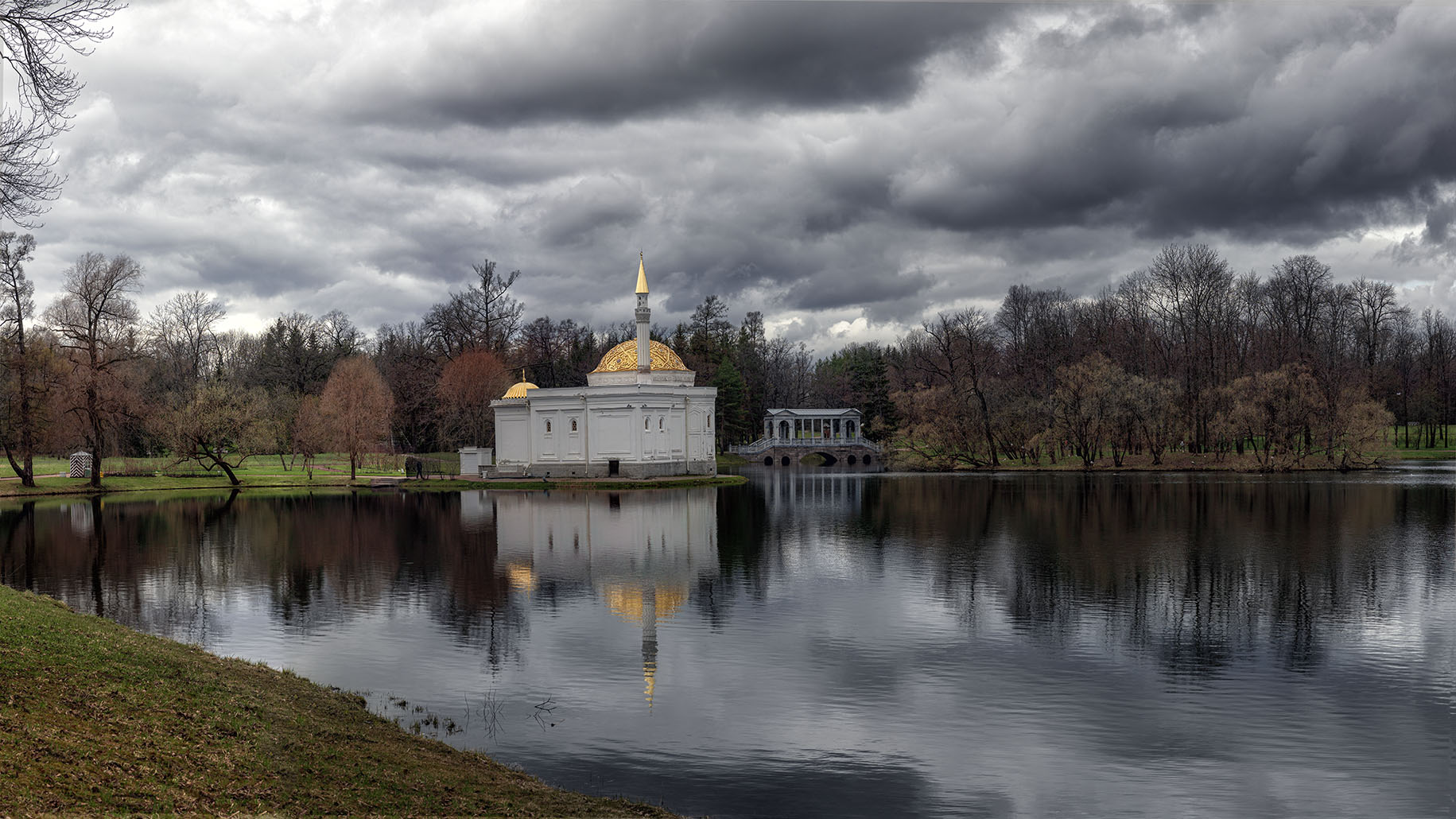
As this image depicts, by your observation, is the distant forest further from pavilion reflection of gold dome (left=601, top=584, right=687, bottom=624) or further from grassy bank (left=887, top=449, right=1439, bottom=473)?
pavilion reflection of gold dome (left=601, top=584, right=687, bottom=624)

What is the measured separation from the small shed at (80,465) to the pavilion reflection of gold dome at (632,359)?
35100mm

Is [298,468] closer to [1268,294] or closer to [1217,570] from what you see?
[1217,570]

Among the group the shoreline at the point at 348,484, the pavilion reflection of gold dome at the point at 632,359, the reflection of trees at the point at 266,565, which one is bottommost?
the reflection of trees at the point at 266,565

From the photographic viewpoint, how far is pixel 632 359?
75.4 meters

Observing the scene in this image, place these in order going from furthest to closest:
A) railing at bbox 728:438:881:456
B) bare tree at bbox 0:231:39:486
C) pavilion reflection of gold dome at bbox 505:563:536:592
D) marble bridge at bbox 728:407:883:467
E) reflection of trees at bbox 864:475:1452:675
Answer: marble bridge at bbox 728:407:883:467, railing at bbox 728:438:881:456, bare tree at bbox 0:231:39:486, pavilion reflection of gold dome at bbox 505:563:536:592, reflection of trees at bbox 864:475:1452:675

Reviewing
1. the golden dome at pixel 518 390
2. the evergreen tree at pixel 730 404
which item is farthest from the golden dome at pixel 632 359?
the evergreen tree at pixel 730 404

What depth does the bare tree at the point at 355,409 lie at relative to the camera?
67938 mm

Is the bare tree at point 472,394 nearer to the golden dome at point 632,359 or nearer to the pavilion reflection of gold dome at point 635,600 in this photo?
the golden dome at point 632,359

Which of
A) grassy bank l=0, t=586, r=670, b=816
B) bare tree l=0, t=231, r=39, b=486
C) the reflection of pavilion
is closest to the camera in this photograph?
grassy bank l=0, t=586, r=670, b=816

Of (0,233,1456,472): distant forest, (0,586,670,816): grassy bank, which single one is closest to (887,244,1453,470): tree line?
(0,233,1456,472): distant forest

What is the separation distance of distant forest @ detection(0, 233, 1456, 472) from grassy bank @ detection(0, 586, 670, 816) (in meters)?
53.4

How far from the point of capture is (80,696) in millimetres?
10734

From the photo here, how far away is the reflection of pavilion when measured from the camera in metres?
23.5

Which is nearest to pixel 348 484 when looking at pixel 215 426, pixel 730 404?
pixel 215 426
